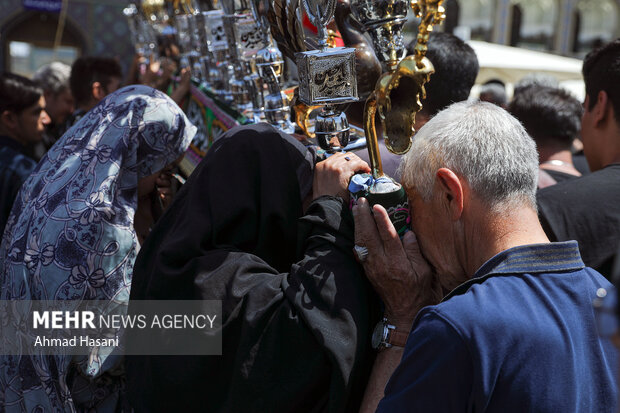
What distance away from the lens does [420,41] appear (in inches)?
54.5

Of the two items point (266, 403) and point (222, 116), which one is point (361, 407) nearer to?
point (266, 403)

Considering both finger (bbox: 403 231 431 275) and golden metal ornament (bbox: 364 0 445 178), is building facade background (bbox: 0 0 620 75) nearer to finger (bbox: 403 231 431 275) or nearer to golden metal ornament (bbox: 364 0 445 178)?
golden metal ornament (bbox: 364 0 445 178)

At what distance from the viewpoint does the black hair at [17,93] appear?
345 cm

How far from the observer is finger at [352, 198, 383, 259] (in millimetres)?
1367

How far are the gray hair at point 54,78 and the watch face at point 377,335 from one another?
14.6 ft

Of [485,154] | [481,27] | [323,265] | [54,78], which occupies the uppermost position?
[485,154]

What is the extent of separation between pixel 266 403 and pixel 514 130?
769 millimetres

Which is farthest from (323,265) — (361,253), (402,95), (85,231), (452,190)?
(85,231)

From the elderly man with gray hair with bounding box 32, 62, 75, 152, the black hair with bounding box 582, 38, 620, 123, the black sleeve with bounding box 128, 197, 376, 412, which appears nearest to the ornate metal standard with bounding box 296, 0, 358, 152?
the black sleeve with bounding box 128, 197, 376, 412

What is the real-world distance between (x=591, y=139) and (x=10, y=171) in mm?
2548

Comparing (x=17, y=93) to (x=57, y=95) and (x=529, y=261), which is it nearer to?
(x=57, y=95)

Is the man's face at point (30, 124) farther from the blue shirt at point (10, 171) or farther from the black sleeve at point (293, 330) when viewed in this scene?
the black sleeve at point (293, 330)

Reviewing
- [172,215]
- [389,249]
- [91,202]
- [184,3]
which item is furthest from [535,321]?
[184,3]

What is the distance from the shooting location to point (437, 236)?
1350mm
